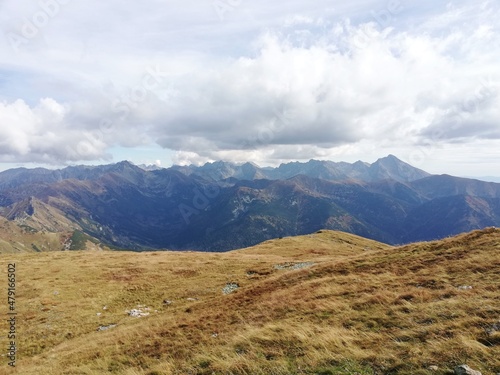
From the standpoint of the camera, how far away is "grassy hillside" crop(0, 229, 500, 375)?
41.1 ft

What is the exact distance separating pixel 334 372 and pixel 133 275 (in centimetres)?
4824

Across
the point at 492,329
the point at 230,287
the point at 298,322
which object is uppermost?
the point at 492,329

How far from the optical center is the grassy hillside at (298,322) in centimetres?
1252

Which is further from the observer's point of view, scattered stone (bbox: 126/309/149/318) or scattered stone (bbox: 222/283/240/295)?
scattered stone (bbox: 222/283/240/295)

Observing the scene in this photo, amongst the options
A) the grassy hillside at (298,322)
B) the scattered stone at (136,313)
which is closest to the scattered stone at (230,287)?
the grassy hillside at (298,322)

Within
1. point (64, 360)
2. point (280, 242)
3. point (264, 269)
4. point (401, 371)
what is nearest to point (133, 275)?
point (264, 269)

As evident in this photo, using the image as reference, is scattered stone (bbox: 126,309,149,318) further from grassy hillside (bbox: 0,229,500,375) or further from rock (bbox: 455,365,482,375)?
rock (bbox: 455,365,482,375)

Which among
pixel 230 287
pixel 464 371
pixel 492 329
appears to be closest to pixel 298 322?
pixel 492 329

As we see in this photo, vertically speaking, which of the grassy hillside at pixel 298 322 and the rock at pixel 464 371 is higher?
the rock at pixel 464 371

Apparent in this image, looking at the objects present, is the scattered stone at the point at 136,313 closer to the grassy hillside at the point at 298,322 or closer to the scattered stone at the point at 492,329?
the grassy hillside at the point at 298,322

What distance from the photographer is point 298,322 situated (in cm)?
1831

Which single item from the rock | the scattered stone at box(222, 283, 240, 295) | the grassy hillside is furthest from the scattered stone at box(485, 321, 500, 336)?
the scattered stone at box(222, 283, 240, 295)

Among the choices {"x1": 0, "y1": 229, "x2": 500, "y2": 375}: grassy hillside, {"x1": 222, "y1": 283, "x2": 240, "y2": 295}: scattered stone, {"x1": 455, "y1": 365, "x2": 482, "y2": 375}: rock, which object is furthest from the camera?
{"x1": 222, "y1": 283, "x2": 240, "y2": 295}: scattered stone

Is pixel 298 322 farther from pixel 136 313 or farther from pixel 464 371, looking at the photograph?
pixel 136 313
